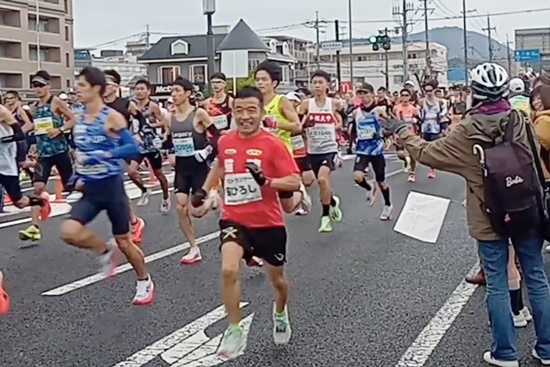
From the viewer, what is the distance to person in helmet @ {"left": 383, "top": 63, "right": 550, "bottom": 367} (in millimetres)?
5270

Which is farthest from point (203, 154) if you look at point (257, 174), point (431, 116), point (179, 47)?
point (179, 47)

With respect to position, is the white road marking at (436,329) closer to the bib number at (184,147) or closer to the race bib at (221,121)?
the bib number at (184,147)

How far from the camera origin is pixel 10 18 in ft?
218

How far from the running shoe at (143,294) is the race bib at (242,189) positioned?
2.00 meters

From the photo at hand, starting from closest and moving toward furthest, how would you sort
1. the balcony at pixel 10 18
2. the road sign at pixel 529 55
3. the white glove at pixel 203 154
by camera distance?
the white glove at pixel 203 154 → the balcony at pixel 10 18 → the road sign at pixel 529 55

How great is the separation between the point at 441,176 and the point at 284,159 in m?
13.7

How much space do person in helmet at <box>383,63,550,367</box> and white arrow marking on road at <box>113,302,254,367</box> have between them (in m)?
1.81

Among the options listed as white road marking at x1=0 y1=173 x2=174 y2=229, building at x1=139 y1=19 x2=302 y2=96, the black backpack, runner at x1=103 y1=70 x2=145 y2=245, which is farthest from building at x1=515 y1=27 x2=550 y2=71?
the black backpack

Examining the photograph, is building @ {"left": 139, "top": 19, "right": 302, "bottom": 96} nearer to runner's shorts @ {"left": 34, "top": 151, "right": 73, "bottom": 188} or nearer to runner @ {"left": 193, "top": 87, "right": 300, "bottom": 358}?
runner's shorts @ {"left": 34, "top": 151, "right": 73, "bottom": 188}

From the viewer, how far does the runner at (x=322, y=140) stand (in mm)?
11406

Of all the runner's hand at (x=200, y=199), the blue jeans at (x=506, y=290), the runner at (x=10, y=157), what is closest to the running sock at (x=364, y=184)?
the runner at (x=10, y=157)

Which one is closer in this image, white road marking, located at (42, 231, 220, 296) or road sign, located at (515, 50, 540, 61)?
white road marking, located at (42, 231, 220, 296)

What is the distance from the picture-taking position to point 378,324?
6.74 meters

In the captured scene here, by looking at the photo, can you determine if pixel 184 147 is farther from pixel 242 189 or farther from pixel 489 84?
pixel 489 84
